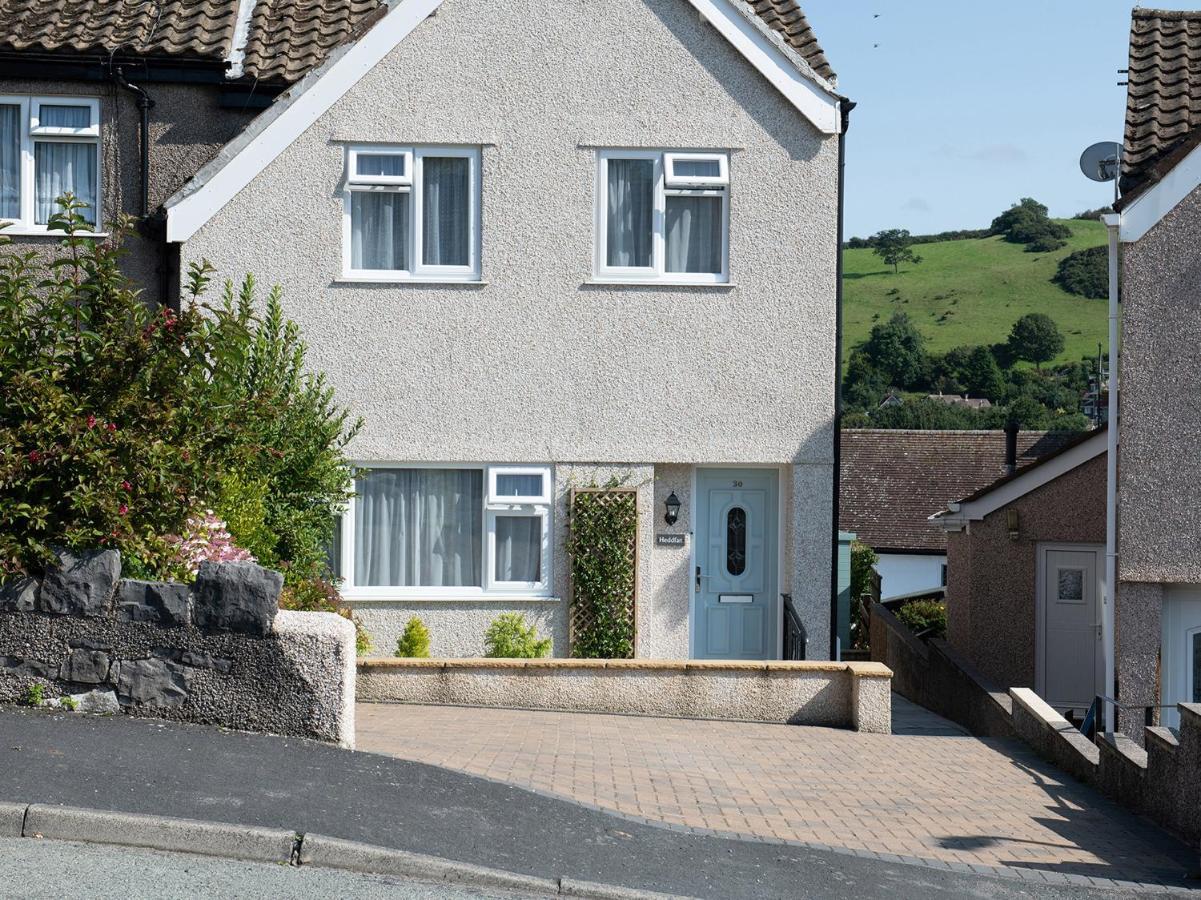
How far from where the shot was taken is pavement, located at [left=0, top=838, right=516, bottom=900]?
21.0 feet

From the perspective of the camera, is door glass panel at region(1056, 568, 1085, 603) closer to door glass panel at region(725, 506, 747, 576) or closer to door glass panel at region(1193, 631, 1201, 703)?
door glass panel at region(1193, 631, 1201, 703)

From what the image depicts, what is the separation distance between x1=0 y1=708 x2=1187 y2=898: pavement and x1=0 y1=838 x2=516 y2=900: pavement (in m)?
0.30

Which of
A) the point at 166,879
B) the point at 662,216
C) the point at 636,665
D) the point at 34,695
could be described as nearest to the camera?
the point at 166,879

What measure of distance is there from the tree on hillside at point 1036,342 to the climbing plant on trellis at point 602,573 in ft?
267

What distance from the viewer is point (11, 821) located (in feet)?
23.2

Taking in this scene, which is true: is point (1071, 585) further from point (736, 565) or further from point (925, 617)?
point (925, 617)

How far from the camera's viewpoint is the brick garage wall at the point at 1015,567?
1778 centimetres

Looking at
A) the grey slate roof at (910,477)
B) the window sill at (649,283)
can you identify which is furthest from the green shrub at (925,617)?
the grey slate roof at (910,477)

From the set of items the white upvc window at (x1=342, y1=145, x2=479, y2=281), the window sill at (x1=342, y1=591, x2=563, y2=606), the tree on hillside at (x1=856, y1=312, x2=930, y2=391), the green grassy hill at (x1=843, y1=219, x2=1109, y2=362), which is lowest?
the window sill at (x1=342, y1=591, x2=563, y2=606)

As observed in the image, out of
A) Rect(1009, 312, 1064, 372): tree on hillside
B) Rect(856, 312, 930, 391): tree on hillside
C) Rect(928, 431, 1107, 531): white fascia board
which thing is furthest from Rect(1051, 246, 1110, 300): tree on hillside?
Rect(928, 431, 1107, 531): white fascia board

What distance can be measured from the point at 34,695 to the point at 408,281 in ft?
21.2

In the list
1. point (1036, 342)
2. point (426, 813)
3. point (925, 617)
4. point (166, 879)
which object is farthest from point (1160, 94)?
point (1036, 342)

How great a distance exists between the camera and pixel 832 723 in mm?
12703

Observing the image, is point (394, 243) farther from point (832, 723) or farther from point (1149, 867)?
point (1149, 867)
